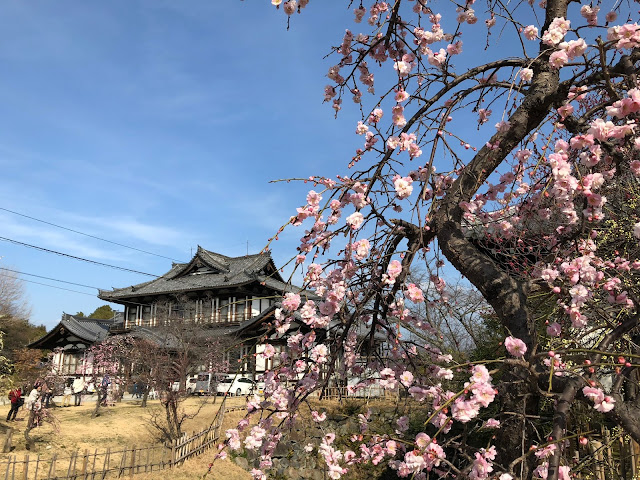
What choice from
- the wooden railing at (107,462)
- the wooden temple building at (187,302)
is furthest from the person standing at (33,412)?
the wooden temple building at (187,302)

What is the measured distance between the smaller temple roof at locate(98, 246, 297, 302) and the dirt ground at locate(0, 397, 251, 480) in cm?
1070

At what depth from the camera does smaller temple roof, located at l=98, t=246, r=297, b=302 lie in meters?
28.2

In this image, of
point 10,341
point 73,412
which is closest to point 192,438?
point 73,412

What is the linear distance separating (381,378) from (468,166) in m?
1.50

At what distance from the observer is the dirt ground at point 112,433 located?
444 inches

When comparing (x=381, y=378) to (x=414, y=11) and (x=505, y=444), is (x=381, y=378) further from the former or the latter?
(x=414, y=11)

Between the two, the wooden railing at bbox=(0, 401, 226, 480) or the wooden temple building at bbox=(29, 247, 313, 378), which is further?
the wooden temple building at bbox=(29, 247, 313, 378)

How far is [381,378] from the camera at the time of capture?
3.15m

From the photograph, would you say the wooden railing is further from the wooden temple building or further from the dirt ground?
the wooden temple building

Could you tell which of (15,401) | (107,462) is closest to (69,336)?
(15,401)

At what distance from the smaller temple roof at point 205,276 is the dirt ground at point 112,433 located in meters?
10.7

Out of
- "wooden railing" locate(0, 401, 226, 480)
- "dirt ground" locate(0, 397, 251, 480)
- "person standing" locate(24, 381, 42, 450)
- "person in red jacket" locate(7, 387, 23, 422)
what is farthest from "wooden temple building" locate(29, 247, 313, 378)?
"wooden railing" locate(0, 401, 226, 480)

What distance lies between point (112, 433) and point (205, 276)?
1641 cm

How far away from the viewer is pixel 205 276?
1185 inches
